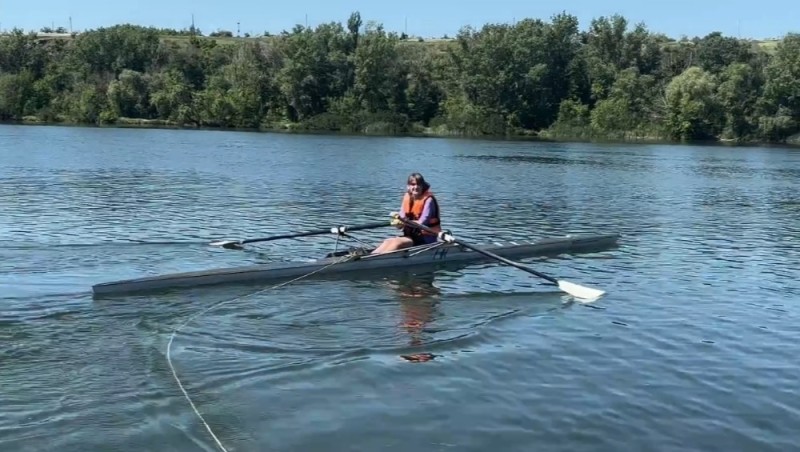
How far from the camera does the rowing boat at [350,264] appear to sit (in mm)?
15273

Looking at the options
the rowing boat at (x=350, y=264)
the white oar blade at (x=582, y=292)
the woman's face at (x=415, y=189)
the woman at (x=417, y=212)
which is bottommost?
the white oar blade at (x=582, y=292)

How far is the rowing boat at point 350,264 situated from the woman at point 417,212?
0.93 feet

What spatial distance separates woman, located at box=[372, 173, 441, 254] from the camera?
18.5 m

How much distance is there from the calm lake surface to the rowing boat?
0.34 meters

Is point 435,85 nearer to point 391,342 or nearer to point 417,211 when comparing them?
point 417,211

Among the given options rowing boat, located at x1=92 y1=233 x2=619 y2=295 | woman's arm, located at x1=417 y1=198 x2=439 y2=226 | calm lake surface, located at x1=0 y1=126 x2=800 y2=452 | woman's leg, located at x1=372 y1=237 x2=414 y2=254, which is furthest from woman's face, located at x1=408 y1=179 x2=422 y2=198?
calm lake surface, located at x1=0 y1=126 x2=800 y2=452

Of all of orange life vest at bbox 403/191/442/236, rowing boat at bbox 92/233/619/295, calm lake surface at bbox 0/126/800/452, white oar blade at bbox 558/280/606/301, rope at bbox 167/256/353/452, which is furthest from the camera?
orange life vest at bbox 403/191/442/236

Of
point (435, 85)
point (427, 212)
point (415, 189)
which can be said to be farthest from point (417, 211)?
point (435, 85)

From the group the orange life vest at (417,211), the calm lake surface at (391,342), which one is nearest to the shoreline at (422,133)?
the calm lake surface at (391,342)

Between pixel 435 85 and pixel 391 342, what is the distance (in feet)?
330

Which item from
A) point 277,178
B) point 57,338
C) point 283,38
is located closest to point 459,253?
point 57,338

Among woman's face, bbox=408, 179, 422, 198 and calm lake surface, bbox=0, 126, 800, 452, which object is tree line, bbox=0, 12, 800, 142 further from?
woman's face, bbox=408, 179, 422, 198

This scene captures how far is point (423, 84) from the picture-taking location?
111m

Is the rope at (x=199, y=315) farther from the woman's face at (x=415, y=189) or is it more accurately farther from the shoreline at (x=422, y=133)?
the shoreline at (x=422, y=133)
